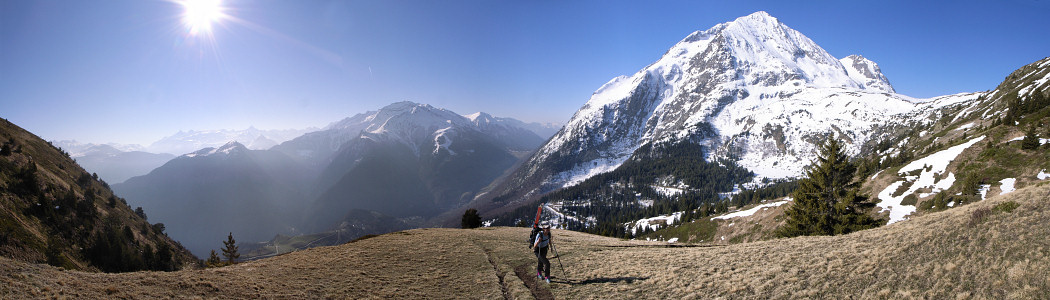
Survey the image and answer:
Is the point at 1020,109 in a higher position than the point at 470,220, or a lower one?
higher

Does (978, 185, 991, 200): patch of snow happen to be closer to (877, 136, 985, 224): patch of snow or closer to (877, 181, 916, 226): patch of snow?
(877, 136, 985, 224): patch of snow

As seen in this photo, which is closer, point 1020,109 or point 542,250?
point 542,250

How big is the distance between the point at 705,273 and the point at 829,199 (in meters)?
32.4

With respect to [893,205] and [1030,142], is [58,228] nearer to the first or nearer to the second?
[893,205]

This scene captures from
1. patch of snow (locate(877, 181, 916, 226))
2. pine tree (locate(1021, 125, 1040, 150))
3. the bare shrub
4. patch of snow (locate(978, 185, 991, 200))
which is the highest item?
pine tree (locate(1021, 125, 1040, 150))

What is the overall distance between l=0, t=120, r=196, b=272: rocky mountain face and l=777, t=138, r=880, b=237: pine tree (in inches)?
3063

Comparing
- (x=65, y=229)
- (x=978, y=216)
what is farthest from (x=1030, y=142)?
(x=65, y=229)

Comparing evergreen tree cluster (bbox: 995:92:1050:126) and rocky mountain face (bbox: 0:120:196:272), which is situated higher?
evergreen tree cluster (bbox: 995:92:1050:126)

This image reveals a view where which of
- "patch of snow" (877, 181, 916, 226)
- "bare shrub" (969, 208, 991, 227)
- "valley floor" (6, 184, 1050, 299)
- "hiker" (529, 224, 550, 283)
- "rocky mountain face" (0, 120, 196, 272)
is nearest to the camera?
"valley floor" (6, 184, 1050, 299)

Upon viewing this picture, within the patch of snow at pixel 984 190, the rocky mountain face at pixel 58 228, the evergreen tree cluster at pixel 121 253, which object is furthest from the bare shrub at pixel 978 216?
the evergreen tree cluster at pixel 121 253

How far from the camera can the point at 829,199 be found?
3762 cm

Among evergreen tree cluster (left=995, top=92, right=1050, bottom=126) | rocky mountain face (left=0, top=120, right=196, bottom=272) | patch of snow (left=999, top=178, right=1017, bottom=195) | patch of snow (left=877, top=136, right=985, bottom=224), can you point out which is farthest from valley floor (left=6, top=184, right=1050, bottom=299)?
evergreen tree cluster (left=995, top=92, right=1050, bottom=126)

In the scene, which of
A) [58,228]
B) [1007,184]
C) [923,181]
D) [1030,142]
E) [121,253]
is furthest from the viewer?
[121,253]

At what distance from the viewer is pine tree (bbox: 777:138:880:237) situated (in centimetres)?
3484
